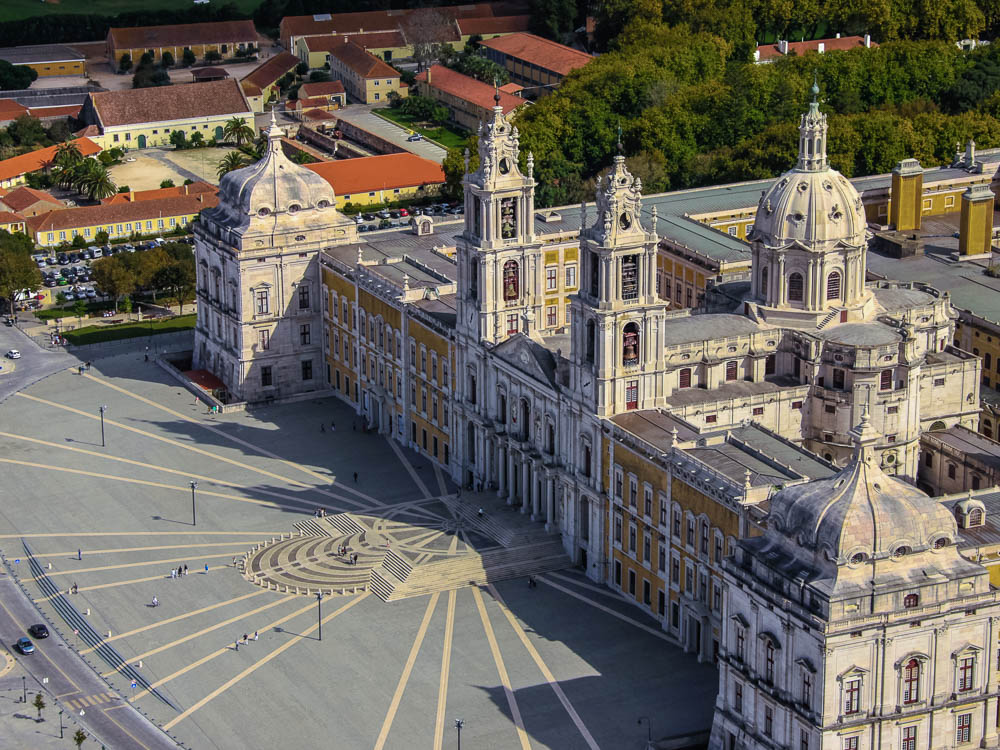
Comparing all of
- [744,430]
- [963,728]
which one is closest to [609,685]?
[744,430]

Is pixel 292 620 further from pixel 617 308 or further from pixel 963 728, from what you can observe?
pixel 963 728

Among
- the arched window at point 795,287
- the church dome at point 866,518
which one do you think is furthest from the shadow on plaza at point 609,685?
the arched window at point 795,287

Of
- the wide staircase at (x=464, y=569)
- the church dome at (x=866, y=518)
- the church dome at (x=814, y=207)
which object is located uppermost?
the church dome at (x=814, y=207)

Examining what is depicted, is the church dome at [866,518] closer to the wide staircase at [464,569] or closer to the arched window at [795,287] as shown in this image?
the wide staircase at [464,569]

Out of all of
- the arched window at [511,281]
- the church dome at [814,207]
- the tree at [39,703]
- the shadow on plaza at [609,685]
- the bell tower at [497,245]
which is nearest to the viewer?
the shadow on plaza at [609,685]

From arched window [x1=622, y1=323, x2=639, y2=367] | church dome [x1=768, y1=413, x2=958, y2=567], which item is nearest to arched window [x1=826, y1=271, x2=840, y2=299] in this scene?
arched window [x1=622, y1=323, x2=639, y2=367]

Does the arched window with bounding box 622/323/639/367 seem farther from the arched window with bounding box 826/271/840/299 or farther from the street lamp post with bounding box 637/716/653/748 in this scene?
the street lamp post with bounding box 637/716/653/748
